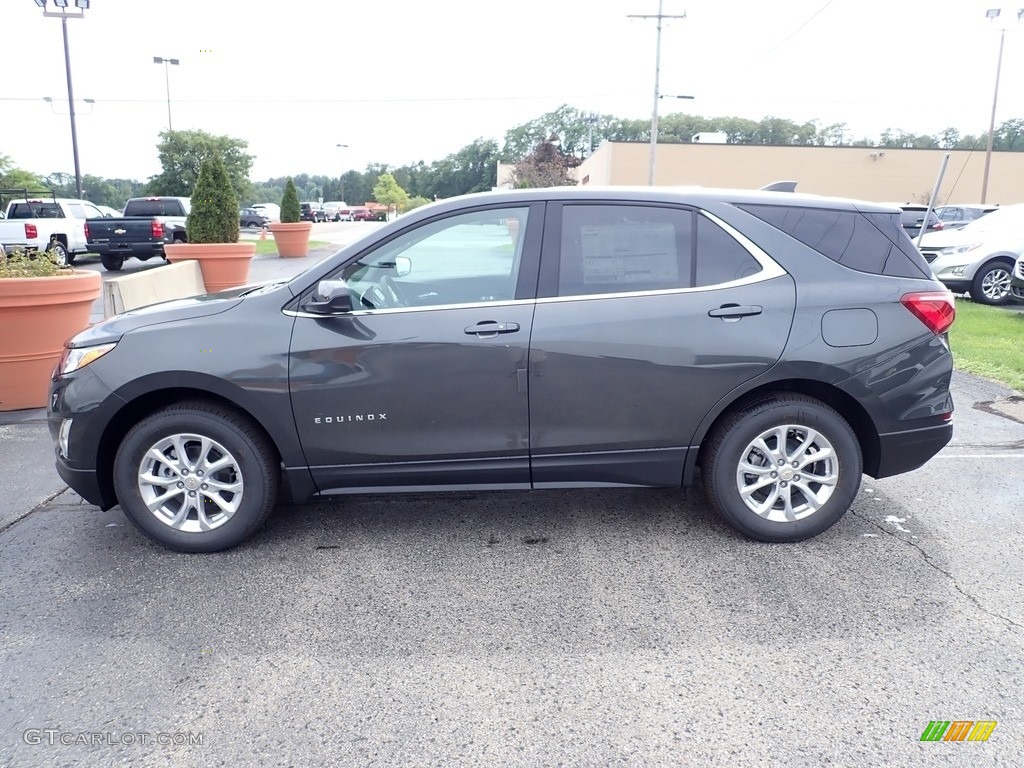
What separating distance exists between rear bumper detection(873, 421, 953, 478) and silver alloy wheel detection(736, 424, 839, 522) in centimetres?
29


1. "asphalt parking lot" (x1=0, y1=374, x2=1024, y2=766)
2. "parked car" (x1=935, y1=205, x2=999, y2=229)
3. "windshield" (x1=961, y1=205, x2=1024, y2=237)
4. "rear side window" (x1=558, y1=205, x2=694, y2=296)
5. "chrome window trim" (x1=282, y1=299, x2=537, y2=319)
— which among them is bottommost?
"asphalt parking lot" (x1=0, y1=374, x2=1024, y2=766)

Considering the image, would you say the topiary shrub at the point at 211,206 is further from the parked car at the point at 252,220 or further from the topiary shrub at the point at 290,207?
the parked car at the point at 252,220

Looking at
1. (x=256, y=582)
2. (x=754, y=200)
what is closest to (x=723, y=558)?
(x=754, y=200)

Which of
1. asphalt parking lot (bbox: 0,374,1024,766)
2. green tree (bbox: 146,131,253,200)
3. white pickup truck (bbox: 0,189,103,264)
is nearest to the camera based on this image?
asphalt parking lot (bbox: 0,374,1024,766)

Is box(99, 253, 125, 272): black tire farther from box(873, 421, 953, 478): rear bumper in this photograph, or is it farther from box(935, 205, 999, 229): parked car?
box(935, 205, 999, 229): parked car

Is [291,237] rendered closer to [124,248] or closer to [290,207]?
[290,207]

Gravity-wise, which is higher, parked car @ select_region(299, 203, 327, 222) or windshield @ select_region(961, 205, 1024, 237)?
parked car @ select_region(299, 203, 327, 222)

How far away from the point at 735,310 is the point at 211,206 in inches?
386

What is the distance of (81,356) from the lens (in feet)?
13.1

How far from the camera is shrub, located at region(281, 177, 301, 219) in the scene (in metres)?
23.0

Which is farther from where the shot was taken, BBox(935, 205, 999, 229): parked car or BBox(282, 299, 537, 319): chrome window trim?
BBox(935, 205, 999, 229): parked car

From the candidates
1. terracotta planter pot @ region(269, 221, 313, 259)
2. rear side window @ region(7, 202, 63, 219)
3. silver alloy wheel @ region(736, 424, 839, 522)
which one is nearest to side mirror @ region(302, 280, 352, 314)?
silver alloy wheel @ region(736, 424, 839, 522)

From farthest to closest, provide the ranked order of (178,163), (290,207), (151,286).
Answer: (178,163), (290,207), (151,286)

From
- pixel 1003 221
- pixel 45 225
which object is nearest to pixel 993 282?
pixel 1003 221
